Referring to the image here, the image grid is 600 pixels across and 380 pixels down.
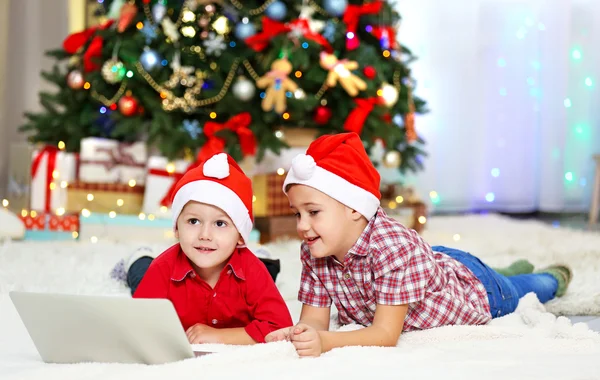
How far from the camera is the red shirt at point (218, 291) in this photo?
1.67 m

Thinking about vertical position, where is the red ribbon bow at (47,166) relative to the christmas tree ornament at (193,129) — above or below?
below

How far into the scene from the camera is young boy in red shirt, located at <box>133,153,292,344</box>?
165cm

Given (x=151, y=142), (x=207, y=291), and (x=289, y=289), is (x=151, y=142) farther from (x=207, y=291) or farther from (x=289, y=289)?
(x=207, y=291)

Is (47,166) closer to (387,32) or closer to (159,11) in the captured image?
(159,11)

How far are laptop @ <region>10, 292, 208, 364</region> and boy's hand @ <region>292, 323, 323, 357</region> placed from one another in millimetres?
183

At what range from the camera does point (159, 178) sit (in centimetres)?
357

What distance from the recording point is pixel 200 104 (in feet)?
11.6

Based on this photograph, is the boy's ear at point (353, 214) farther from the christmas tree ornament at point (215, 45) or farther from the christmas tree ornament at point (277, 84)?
the christmas tree ornament at point (215, 45)

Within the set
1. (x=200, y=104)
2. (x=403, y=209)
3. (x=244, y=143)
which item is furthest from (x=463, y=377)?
(x=403, y=209)

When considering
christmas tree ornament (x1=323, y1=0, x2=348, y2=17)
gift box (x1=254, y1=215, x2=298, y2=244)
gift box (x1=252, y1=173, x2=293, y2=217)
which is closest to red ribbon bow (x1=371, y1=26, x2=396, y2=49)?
christmas tree ornament (x1=323, y1=0, x2=348, y2=17)

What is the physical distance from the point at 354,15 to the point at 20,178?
1860mm

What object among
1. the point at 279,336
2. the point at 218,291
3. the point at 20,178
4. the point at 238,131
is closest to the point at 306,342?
the point at 279,336

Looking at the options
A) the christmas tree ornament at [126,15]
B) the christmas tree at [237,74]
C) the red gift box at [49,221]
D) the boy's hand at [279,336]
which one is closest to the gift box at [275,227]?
the christmas tree at [237,74]

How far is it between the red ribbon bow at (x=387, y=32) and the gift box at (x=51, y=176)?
1.55 metres
